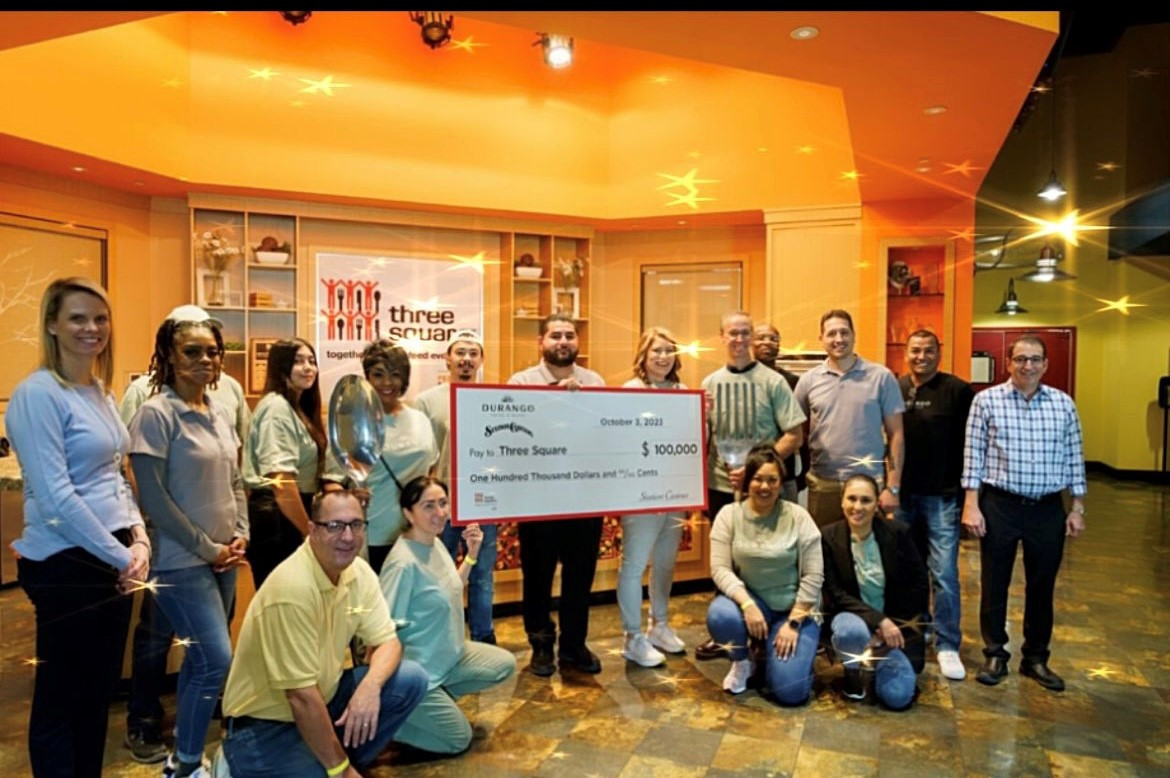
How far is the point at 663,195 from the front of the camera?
460 centimetres

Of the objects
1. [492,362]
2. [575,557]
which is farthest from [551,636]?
[492,362]

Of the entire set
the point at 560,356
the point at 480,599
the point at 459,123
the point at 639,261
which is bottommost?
the point at 480,599

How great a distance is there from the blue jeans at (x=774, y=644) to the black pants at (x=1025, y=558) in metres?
0.67

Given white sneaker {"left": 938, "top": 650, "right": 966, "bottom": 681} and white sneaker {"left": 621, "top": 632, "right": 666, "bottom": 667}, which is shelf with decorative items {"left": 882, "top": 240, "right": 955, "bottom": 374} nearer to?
white sneaker {"left": 938, "top": 650, "right": 966, "bottom": 681}

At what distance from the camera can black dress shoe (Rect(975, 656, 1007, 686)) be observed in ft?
8.55

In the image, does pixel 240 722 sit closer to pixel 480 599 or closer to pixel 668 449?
pixel 480 599

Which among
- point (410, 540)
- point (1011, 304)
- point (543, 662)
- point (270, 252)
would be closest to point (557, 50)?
point (270, 252)

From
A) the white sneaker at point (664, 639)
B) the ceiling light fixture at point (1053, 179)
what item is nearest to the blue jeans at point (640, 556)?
the white sneaker at point (664, 639)

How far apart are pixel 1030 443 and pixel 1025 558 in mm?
410

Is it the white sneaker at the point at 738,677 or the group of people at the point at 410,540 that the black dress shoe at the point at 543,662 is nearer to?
the group of people at the point at 410,540

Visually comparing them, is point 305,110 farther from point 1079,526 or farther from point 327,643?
point 1079,526

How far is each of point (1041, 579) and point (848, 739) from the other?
3.13ft

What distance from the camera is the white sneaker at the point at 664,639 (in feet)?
9.41

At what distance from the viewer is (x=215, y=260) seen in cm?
426
